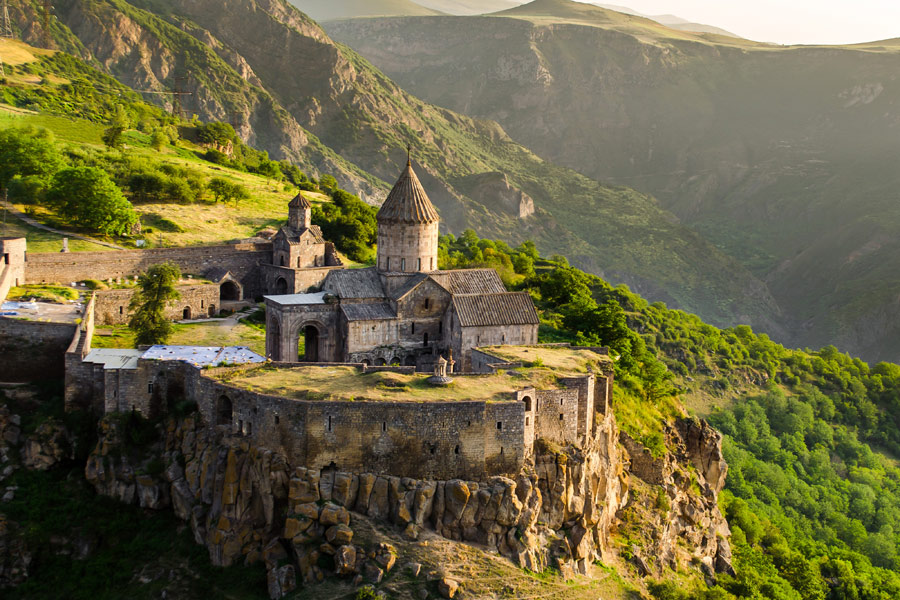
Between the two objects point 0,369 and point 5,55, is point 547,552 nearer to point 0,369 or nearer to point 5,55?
point 0,369

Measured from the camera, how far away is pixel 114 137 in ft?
249

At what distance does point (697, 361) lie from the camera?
83.8m

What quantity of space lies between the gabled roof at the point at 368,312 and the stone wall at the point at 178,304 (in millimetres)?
13305

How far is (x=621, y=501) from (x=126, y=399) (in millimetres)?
21911

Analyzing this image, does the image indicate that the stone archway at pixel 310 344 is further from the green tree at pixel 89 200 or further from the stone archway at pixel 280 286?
the green tree at pixel 89 200

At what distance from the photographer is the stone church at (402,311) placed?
4100cm

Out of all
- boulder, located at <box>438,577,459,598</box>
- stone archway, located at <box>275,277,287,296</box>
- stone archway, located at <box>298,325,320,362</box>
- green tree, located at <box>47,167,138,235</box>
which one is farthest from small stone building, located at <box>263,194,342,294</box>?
boulder, located at <box>438,577,459,598</box>

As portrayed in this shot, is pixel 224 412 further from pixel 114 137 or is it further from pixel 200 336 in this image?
pixel 114 137

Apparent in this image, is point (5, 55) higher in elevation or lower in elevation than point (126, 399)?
higher

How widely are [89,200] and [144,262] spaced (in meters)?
7.51

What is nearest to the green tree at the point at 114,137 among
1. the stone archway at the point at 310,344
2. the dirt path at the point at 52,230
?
the dirt path at the point at 52,230

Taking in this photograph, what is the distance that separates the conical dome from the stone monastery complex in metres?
0.07

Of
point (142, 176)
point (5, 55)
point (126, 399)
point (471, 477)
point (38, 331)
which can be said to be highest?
point (5, 55)

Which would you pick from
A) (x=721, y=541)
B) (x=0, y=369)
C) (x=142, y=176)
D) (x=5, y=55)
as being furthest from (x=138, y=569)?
(x=5, y=55)
